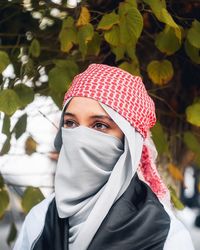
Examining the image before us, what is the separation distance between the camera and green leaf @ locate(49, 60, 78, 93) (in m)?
2.54

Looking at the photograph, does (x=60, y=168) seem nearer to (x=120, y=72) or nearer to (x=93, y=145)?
(x=93, y=145)

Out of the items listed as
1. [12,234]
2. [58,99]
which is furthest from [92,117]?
[12,234]

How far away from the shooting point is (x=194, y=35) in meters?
2.53

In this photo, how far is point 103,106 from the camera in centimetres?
195

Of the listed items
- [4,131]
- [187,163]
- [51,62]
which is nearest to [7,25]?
[51,62]

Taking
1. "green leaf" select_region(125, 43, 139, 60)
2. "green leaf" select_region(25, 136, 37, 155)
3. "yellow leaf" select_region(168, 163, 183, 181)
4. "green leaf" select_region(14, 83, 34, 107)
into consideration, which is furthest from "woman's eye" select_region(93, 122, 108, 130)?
"yellow leaf" select_region(168, 163, 183, 181)

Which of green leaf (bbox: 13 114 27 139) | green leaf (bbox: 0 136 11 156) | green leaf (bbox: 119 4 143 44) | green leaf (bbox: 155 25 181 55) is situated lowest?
green leaf (bbox: 0 136 11 156)

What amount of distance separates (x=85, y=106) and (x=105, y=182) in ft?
0.78

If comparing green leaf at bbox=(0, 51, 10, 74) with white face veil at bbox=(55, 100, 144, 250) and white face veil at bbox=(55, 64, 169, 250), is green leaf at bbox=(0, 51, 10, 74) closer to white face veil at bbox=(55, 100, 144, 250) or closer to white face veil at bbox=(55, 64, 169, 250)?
white face veil at bbox=(55, 64, 169, 250)

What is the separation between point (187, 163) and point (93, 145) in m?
1.61

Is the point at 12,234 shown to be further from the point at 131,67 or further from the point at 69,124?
the point at 69,124

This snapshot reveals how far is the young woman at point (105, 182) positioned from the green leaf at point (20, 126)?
0.83 m

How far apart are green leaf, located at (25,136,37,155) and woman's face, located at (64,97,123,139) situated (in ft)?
3.78

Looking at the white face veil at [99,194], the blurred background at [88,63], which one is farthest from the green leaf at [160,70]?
the white face veil at [99,194]
